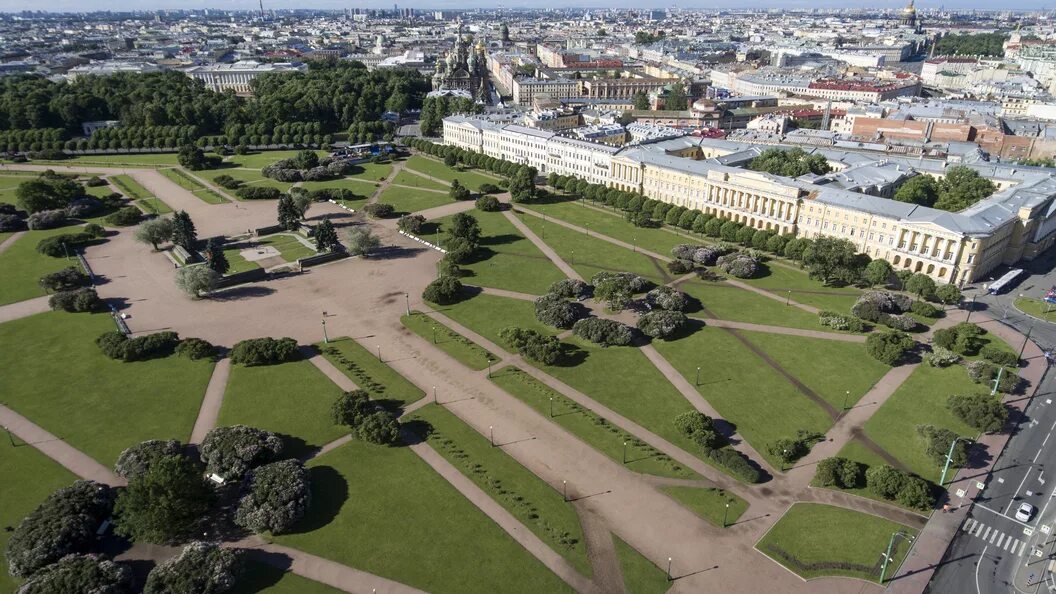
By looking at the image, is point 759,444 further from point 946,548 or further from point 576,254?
point 576,254

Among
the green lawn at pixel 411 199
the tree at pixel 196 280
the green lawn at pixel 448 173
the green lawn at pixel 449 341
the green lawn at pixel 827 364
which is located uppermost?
the tree at pixel 196 280

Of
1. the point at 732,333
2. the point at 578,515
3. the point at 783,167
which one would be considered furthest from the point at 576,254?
the point at 578,515

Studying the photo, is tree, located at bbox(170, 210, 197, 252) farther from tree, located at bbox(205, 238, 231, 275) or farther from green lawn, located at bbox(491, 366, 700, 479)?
green lawn, located at bbox(491, 366, 700, 479)

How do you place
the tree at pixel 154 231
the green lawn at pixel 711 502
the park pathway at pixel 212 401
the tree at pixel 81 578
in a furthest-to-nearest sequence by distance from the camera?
the tree at pixel 154 231 < the park pathway at pixel 212 401 < the green lawn at pixel 711 502 < the tree at pixel 81 578

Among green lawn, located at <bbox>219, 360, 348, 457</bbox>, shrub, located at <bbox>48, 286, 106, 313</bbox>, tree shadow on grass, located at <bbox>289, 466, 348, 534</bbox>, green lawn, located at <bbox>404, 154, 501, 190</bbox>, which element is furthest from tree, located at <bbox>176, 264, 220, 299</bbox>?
green lawn, located at <bbox>404, 154, 501, 190</bbox>

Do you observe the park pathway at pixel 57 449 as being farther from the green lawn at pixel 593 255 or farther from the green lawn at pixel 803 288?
the green lawn at pixel 803 288

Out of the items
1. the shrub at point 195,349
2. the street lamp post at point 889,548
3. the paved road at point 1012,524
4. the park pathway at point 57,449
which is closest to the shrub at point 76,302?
the shrub at point 195,349
